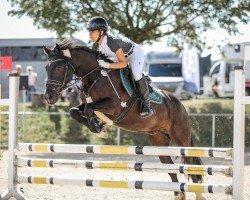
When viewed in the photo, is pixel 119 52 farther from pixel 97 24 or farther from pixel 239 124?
pixel 239 124

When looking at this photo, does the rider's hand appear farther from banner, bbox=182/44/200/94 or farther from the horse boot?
banner, bbox=182/44/200/94

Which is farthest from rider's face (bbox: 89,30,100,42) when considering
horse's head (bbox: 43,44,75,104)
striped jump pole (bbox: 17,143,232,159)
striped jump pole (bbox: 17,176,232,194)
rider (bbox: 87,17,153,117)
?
striped jump pole (bbox: 17,176,232,194)

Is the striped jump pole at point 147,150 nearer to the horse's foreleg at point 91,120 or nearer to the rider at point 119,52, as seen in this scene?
the horse's foreleg at point 91,120

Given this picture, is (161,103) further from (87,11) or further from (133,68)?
(87,11)

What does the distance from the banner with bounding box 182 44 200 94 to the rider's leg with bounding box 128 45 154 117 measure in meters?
12.4

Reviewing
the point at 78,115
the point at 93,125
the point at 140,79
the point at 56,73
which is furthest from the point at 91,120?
the point at 140,79

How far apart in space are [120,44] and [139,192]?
1.96 m

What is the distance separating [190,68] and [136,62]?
498 inches

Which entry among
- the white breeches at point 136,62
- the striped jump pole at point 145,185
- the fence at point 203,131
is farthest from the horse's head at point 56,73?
the fence at point 203,131

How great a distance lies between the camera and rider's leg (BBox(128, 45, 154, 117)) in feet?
21.9

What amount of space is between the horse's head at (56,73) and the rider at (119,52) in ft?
1.16

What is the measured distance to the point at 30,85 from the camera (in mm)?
18453

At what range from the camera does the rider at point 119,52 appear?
6363 mm

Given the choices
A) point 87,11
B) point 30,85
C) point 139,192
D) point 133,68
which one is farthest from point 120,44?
point 30,85
